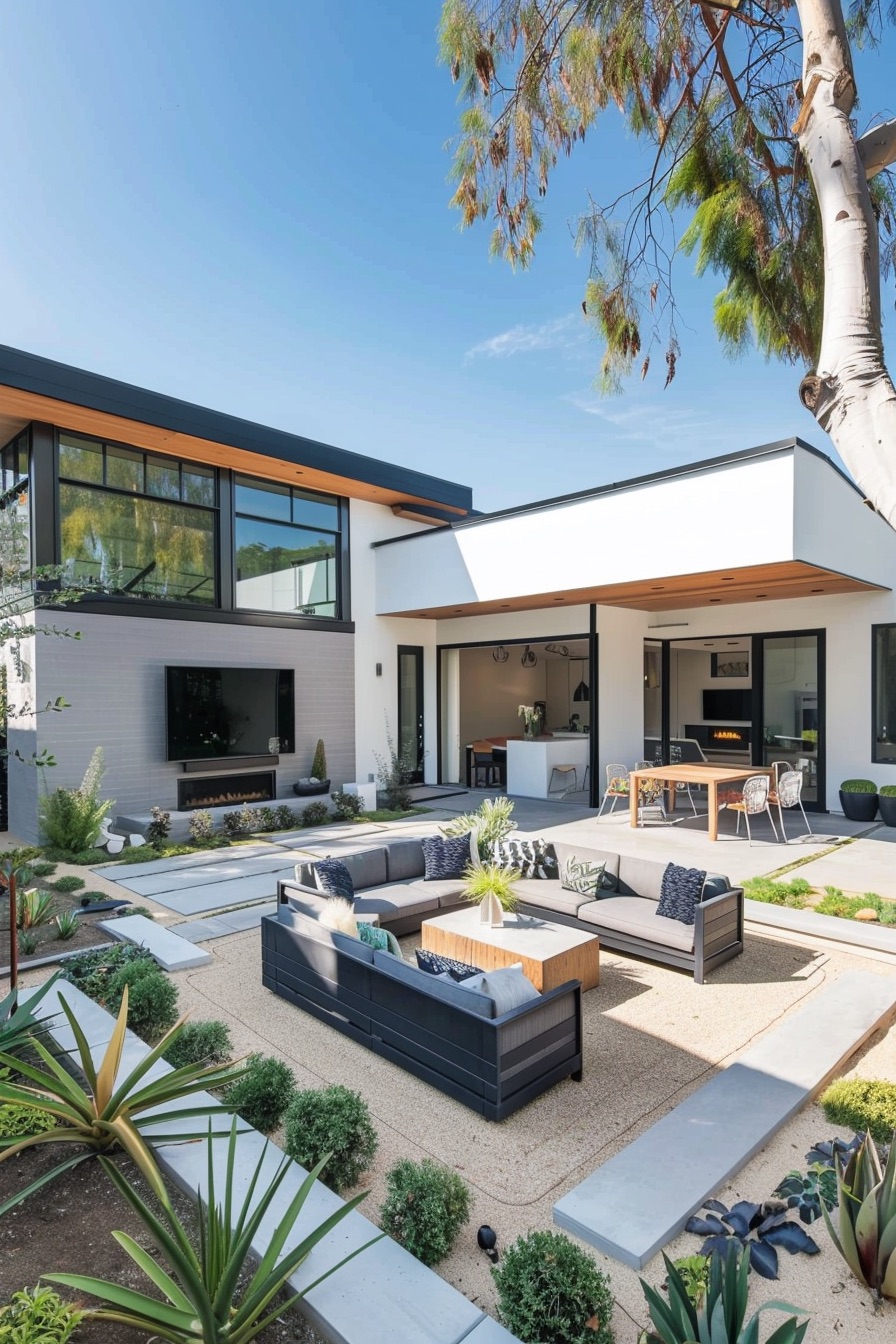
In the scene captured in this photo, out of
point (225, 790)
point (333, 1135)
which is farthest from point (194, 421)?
point (333, 1135)

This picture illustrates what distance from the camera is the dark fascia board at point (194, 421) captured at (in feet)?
28.0

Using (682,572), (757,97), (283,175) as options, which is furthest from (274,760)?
(757,97)

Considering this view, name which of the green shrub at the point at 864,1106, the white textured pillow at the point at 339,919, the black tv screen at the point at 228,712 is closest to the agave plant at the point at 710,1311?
the green shrub at the point at 864,1106

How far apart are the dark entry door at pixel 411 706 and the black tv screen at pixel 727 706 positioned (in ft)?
23.1

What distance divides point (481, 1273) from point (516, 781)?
11089 mm

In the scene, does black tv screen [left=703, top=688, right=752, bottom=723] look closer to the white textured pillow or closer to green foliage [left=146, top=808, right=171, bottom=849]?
green foliage [left=146, top=808, right=171, bottom=849]

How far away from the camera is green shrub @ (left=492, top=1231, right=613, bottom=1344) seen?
7.02ft

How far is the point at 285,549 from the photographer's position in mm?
12352

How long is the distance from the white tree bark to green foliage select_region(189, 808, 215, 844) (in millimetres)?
9037

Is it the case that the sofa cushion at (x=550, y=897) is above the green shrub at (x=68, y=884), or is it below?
above

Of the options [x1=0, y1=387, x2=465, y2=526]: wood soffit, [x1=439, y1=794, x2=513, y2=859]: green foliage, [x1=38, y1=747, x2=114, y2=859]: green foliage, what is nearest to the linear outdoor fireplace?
[x1=38, y1=747, x2=114, y2=859]: green foliage

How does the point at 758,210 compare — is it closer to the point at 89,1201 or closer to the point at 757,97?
the point at 757,97

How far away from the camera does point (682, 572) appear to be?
8719 millimetres

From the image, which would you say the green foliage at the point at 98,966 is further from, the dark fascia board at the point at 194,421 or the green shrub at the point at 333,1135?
the dark fascia board at the point at 194,421
